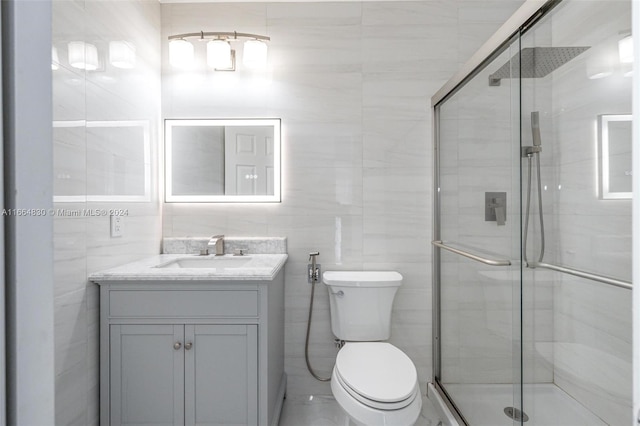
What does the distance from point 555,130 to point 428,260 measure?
109 cm

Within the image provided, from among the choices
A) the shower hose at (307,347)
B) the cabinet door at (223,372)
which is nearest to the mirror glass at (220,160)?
the shower hose at (307,347)

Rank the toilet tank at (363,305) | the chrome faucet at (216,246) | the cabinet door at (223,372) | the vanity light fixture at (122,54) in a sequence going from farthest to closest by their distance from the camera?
the chrome faucet at (216,246) < the toilet tank at (363,305) < the vanity light fixture at (122,54) < the cabinet door at (223,372)

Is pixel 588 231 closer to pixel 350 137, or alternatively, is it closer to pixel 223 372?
pixel 350 137

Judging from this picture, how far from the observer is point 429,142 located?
89.3 inches

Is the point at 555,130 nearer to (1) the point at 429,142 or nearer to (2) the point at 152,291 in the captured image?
(1) the point at 429,142

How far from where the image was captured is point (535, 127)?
1.35m

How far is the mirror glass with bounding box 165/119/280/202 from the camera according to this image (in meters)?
2.28

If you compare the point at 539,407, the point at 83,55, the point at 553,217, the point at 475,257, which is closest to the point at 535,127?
the point at 553,217

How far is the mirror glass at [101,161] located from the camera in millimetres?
1411

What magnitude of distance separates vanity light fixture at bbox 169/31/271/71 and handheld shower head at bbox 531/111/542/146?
4.84ft

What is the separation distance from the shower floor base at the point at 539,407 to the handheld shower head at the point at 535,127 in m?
0.89

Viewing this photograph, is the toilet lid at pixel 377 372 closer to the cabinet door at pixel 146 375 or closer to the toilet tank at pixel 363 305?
the toilet tank at pixel 363 305

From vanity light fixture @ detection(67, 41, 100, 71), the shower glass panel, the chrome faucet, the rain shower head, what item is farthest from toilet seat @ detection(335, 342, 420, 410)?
vanity light fixture @ detection(67, 41, 100, 71)

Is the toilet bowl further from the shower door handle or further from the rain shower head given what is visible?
the rain shower head
